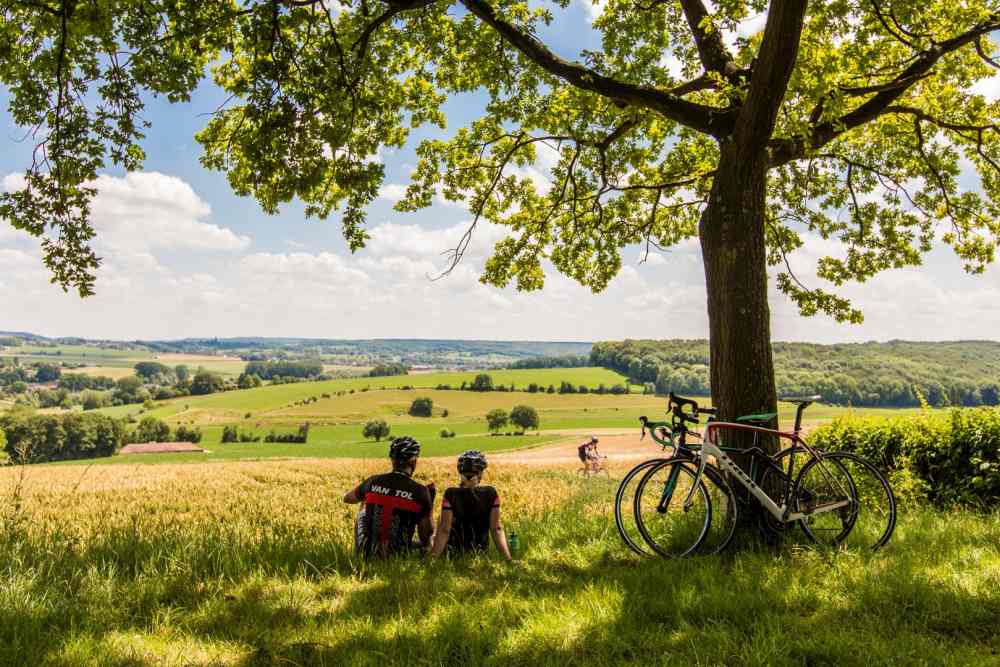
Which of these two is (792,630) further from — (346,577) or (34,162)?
(34,162)

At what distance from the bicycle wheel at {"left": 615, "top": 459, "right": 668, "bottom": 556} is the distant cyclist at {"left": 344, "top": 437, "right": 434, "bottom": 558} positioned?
1880mm

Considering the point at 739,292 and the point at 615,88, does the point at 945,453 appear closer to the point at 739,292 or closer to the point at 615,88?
the point at 739,292

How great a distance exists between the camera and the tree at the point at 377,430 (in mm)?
99688

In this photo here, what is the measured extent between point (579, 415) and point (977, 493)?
354ft

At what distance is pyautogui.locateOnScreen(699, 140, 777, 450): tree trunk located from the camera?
650cm

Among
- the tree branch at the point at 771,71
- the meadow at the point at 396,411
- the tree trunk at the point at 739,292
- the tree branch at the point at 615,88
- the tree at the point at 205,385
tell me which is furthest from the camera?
the tree at the point at 205,385

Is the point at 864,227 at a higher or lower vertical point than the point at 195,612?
higher

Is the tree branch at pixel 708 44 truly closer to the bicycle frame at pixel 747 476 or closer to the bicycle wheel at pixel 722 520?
the bicycle frame at pixel 747 476

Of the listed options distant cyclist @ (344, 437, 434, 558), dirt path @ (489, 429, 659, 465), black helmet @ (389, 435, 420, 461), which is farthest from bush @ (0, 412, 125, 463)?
black helmet @ (389, 435, 420, 461)

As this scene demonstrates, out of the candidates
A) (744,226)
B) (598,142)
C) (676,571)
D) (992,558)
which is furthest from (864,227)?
(676,571)

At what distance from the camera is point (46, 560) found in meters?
5.39

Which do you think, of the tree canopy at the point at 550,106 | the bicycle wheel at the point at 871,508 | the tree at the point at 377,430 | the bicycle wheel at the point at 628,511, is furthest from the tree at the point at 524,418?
the bicycle wheel at the point at 628,511

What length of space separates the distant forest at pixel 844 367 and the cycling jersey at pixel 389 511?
185 ft

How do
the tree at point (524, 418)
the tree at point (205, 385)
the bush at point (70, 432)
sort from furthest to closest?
the tree at point (205, 385), the tree at point (524, 418), the bush at point (70, 432)
